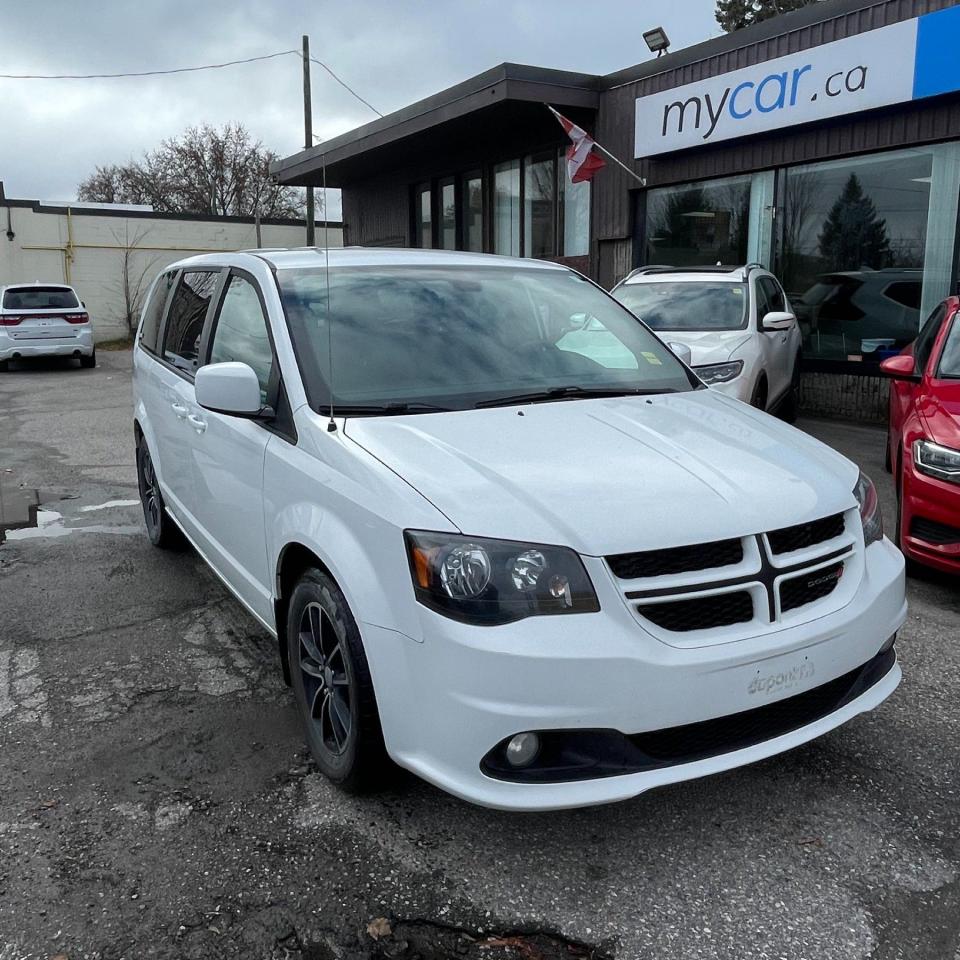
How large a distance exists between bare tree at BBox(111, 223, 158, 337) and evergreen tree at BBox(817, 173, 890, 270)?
66.2 feet

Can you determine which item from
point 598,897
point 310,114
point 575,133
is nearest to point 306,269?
point 598,897

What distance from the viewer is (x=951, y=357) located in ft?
18.5

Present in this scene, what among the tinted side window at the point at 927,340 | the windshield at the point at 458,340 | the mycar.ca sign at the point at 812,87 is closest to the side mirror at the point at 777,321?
the tinted side window at the point at 927,340

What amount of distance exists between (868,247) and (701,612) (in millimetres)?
10123

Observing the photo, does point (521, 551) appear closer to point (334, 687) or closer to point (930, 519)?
point (334, 687)

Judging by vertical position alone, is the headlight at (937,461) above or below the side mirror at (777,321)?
below

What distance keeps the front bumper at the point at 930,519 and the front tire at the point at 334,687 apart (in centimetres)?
317

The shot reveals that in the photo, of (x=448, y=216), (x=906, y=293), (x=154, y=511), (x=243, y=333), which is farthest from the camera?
(x=448, y=216)

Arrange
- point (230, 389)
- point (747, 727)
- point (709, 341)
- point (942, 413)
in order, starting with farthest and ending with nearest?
1. point (709, 341)
2. point (942, 413)
3. point (230, 389)
4. point (747, 727)

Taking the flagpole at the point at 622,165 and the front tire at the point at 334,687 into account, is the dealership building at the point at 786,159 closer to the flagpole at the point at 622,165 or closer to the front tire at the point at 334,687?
the flagpole at the point at 622,165

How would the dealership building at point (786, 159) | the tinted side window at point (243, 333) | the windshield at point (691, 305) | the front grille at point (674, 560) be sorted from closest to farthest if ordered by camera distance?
the front grille at point (674, 560)
the tinted side window at point (243, 333)
the windshield at point (691, 305)
the dealership building at point (786, 159)

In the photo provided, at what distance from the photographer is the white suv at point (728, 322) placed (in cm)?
846

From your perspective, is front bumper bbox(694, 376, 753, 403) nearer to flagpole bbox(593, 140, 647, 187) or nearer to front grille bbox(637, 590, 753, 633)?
front grille bbox(637, 590, 753, 633)

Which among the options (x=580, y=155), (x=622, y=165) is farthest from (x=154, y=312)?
(x=622, y=165)
